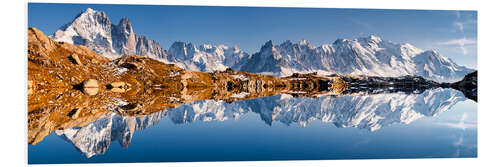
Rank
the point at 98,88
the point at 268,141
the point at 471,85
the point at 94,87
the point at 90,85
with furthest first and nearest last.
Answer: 1. the point at 98,88
2. the point at 94,87
3. the point at 90,85
4. the point at 471,85
5. the point at 268,141

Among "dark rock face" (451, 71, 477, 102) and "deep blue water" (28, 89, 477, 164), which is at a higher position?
"dark rock face" (451, 71, 477, 102)

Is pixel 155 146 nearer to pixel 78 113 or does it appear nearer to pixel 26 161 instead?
pixel 26 161

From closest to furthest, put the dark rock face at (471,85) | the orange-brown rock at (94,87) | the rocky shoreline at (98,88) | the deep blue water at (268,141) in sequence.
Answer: the deep blue water at (268,141)
the orange-brown rock at (94,87)
the rocky shoreline at (98,88)
the dark rock face at (471,85)

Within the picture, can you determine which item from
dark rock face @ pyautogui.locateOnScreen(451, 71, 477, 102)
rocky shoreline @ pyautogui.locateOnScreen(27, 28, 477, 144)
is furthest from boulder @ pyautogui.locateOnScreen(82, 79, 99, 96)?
dark rock face @ pyautogui.locateOnScreen(451, 71, 477, 102)

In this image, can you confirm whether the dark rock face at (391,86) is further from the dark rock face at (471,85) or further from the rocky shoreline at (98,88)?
the dark rock face at (471,85)

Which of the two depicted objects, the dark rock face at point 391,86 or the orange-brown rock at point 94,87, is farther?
the dark rock face at point 391,86

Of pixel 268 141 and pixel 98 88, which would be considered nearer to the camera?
pixel 268 141

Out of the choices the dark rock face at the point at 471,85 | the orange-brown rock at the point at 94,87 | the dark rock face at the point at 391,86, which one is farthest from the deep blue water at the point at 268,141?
the dark rock face at the point at 391,86

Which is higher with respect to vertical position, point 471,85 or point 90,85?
point 471,85

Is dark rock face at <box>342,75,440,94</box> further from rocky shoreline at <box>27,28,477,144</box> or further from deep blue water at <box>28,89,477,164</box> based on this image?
deep blue water at <box>28,89,477,164</box>

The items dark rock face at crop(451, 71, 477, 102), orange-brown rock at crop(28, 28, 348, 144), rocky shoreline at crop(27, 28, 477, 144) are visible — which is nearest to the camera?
orange-brown rock at crop(28, 28, 348, 144)

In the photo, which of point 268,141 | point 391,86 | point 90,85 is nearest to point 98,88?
point 90,85

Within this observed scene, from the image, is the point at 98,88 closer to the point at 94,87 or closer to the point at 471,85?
the point at 94,87

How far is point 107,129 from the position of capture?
1447 centimetres
